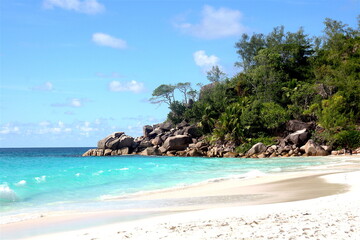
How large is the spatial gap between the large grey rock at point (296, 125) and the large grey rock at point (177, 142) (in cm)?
1396

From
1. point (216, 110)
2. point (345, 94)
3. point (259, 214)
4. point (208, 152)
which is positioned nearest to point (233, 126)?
point (208, 152)

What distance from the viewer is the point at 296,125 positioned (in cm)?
4303

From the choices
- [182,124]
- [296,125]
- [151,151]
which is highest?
[182,124]

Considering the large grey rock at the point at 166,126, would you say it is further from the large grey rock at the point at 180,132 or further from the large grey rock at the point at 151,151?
the large grey rock at the point at 151,151

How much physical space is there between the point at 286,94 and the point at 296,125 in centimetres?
768

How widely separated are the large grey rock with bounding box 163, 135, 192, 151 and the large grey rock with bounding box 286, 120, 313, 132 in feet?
45.8

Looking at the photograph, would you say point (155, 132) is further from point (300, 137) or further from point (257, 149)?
point (300, 137)

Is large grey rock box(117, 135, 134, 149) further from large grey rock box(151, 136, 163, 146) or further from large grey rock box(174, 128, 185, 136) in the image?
large grey rock box(174, 128, 185, 136)

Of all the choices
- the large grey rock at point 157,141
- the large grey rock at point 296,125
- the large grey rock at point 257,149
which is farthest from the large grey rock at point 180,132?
the large grey rock at point 296,125

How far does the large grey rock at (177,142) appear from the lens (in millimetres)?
50219

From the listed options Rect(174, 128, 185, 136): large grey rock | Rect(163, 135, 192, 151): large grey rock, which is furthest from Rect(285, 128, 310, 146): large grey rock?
Rect(174, 128, 185, 136): large grey rock

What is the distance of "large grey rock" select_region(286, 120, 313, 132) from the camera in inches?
1678

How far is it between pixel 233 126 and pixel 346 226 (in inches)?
1573

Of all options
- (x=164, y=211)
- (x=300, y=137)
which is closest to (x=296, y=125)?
(x=300, y=137)
